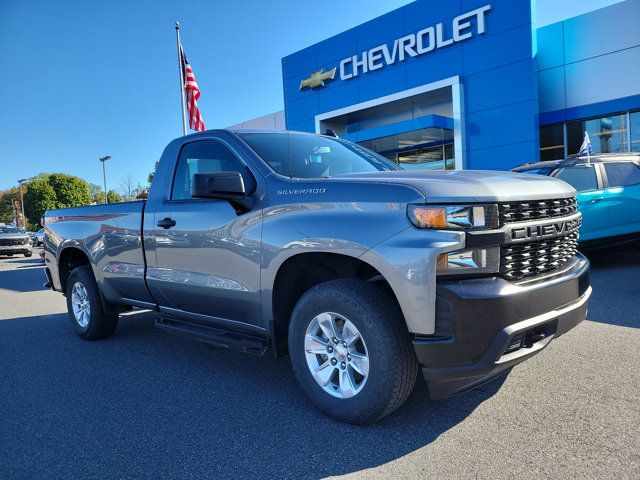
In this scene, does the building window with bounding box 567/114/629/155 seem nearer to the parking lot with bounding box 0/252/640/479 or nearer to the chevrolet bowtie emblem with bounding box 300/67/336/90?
the chevrolet bowtie emblem with bounding box 300/67/336/90

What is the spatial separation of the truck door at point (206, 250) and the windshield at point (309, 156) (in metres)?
0.21

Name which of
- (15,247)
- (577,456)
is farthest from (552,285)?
(15,247)

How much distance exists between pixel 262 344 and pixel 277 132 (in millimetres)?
1790

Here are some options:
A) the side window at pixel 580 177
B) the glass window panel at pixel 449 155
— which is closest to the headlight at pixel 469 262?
the side window at pixel 580 177

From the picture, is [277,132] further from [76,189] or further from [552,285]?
[76,189]

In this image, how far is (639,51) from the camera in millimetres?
13883

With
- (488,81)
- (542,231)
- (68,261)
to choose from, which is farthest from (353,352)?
(488,81)

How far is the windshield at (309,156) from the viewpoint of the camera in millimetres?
3559

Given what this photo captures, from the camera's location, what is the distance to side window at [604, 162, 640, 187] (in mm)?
7633

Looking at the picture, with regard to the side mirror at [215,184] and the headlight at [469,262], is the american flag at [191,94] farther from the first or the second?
the headlight at [469,262]

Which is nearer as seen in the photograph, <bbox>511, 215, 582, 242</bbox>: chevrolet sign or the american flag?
<bbox>511, 215, 582, 242</bbox>: chevrolet sign

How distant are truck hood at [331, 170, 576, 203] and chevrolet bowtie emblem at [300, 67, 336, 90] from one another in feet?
63.1

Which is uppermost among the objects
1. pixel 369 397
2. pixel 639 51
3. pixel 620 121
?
pixel 639 51

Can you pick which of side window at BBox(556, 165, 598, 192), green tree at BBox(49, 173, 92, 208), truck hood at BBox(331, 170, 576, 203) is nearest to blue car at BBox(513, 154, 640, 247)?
side window at BBox(556, 165, 598, 192)
